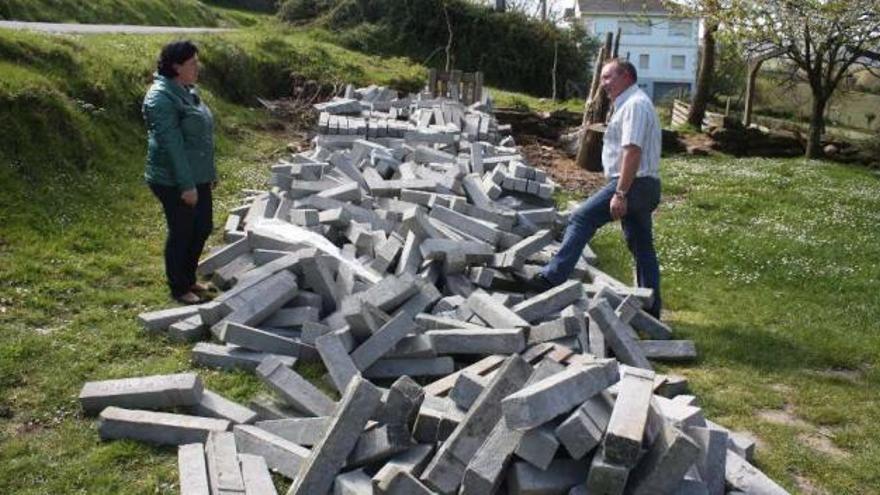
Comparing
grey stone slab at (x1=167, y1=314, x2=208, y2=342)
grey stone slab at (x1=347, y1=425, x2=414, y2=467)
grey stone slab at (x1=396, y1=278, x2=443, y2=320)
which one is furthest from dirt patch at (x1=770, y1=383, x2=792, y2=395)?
grey stone slab at (x1=167, y1=314, x2=208, y2=342)

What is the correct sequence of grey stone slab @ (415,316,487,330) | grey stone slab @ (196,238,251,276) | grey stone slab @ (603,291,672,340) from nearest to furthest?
grey stone slab @ (415,316,487,330) → grey stone slab @ (603,291,672,340) → grey stone slab @ (196,238,251,276)

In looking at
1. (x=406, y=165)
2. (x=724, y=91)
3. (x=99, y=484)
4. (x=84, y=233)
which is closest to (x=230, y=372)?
(x=99, y=484)

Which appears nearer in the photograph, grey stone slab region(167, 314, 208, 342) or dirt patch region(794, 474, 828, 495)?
dirt patch region(794, 474, 828, 495)

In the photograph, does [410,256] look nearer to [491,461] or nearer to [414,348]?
[414,348]

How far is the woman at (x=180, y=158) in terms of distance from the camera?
639cm

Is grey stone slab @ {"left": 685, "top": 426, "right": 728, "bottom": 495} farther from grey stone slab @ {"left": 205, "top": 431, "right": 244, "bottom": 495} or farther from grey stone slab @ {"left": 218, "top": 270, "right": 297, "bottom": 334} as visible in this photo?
grey stone slab @ {"left": 218, "top": 270, "right": 297, "bottom": 334}

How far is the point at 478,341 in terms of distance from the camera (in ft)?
19.1

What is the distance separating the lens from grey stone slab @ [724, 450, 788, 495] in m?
4.45

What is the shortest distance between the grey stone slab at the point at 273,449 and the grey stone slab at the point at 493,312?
6.65 ft

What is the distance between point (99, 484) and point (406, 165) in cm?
649

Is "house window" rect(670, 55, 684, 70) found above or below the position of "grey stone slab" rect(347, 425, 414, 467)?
above

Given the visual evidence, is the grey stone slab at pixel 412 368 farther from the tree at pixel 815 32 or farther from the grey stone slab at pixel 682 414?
the tree at pixel 815 32

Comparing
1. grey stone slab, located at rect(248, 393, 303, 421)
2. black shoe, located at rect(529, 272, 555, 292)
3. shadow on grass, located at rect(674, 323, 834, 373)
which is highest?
black shoe, located at rect(529, 272, 555, 292)

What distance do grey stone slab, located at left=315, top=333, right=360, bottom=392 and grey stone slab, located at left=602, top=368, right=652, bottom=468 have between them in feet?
6.81
